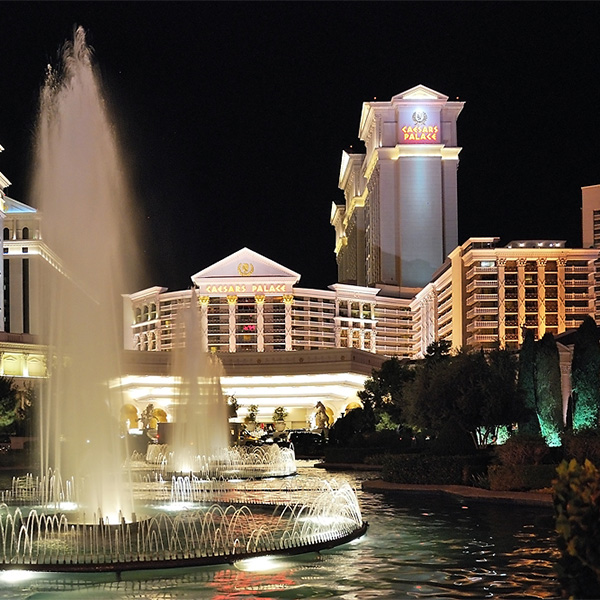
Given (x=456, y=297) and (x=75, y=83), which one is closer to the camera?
(x=75, y=83)

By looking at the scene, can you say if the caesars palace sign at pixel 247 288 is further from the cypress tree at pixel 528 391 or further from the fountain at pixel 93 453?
the fountain at pixel 93 453

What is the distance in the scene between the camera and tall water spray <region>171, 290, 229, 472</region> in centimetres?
3966

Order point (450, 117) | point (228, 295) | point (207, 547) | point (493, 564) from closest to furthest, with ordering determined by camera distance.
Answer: point (493, 564), point (207, 547), point (228, 295), point (450, 117)

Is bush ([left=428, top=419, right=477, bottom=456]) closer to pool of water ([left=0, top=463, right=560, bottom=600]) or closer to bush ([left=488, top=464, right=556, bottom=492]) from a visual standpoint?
bush ([left=488, top=464, right=556, bottom=492])

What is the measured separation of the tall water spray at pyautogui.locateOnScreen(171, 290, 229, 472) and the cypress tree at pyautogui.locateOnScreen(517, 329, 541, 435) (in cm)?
1260

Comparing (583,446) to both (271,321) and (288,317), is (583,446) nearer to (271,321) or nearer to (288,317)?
(288,317)

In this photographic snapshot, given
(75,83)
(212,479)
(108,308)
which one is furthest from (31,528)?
(212,479)

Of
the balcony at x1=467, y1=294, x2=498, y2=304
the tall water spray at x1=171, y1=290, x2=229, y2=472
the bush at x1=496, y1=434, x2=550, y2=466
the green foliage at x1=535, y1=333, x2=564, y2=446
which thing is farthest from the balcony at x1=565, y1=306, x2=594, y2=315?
the bush at x1=496, y1=434, x2=550, y2=466

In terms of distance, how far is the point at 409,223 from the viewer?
15312cm

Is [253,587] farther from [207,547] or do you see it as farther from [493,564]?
[493,564]

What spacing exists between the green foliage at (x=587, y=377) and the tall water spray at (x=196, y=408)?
14.7m

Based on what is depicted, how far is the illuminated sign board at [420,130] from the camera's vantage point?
153 meters

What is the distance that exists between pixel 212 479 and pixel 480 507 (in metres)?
12.7

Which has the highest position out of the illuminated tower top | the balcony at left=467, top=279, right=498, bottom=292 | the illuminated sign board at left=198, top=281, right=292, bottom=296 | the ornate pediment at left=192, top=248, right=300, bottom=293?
the illuminated tower top
